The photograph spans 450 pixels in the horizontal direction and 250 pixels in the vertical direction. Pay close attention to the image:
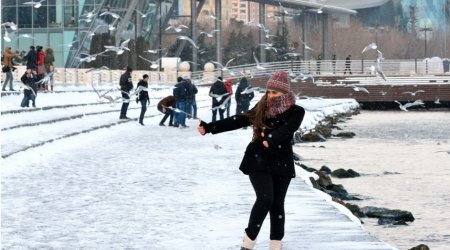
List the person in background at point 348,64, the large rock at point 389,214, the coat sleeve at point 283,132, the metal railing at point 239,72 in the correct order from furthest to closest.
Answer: the person in background at point 348,64, the metal railing at point 239,72, the large rock at point 389,214, the coat sleeve at point 283,132

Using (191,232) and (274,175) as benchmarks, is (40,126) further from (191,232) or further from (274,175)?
(274,175)

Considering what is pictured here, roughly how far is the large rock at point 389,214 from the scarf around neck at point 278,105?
8.83 metres

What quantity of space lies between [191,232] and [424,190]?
13842mm

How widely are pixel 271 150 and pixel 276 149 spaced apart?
5 cm

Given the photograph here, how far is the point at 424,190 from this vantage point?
25906 mm

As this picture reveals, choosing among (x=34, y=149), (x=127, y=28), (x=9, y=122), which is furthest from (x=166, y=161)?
(x=127, y=28)

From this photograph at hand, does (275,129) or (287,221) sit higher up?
(275,129)

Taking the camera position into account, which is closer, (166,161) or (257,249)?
(257,249)

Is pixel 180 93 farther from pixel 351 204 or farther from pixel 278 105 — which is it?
pixel 278 105

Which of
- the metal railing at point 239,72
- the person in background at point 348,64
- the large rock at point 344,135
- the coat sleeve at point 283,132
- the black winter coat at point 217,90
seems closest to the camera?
the coat sleeve at point 283,132

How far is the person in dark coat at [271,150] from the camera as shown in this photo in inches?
424

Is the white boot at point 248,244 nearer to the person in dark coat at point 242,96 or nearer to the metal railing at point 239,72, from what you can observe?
the metal railing at point 239,72

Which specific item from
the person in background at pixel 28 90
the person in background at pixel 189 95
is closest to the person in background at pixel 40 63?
the person in background at pixel 28 90

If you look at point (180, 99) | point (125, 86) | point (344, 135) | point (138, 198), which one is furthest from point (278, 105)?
point (344, 135)
